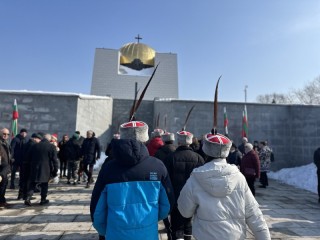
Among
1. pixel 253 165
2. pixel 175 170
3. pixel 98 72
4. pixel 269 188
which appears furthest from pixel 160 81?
pixel 175 170

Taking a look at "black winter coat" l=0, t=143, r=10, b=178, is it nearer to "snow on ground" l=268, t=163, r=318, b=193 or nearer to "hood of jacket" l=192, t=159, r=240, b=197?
"hood of jacket" l=192, t=159, r=240, b=197

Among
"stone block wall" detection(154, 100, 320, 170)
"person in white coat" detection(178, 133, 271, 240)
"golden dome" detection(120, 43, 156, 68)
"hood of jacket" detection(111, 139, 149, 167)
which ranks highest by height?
"golden dome" detection(120, 43, 156, 68)

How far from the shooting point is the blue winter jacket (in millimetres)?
1983

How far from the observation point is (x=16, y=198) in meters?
6.77

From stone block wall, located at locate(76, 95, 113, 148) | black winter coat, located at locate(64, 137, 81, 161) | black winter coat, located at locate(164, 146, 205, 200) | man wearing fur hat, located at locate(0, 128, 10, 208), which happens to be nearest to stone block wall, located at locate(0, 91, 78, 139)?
stone block wall, located at locate(76, 95, 113, 148)

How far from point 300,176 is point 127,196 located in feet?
35.5

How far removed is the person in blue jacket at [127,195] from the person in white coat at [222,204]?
339mm

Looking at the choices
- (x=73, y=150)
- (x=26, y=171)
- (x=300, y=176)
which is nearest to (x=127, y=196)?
(x=26, y=171)

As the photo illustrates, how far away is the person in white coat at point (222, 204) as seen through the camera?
2.12m

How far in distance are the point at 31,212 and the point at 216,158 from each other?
4826 millimetres

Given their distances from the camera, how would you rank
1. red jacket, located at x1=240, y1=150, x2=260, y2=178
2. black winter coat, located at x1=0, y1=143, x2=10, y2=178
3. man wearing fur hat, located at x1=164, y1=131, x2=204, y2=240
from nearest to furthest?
man wearing fur hat, located at x1=164, y1=131, x2=204, y2=240, black winter coat, located at x1=0, y1=143, x2=10, y2=178, red jacket, located at x1=240, y1=150, x2=260, y2=178

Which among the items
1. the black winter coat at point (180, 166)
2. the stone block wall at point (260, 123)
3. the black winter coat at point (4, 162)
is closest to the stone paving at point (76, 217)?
the black winter coat at point (4, 162)

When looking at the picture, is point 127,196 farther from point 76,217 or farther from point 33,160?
point 33,160

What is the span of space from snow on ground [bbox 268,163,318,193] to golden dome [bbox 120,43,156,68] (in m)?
20.9
